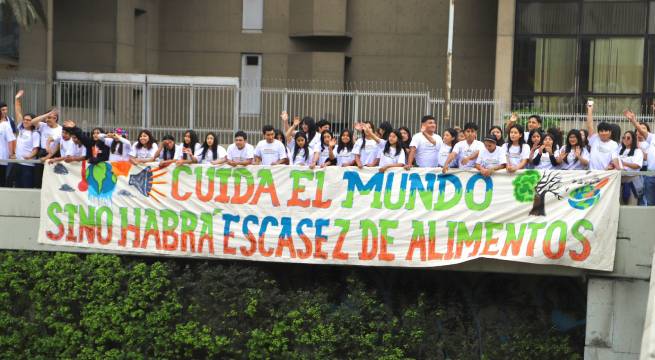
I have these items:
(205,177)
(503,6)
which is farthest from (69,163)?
(503,6)

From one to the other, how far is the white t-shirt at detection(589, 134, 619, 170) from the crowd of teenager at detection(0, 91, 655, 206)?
1 cm

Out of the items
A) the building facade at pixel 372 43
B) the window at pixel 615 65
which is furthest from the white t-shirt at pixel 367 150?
the window at pixel 615 65

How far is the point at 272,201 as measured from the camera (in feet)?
46.7

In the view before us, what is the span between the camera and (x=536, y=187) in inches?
519

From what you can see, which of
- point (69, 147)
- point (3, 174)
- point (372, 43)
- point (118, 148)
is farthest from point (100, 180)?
point (372, 43)

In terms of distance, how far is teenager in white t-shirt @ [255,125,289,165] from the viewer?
14.6 metres

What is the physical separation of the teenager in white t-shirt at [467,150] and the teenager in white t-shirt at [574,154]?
1105 mm

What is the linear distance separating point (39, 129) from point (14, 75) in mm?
8946

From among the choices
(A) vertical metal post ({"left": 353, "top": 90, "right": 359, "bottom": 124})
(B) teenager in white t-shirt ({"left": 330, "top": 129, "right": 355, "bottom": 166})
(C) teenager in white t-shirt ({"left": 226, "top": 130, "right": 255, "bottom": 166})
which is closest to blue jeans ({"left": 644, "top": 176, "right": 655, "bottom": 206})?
(B) teenager in white t-shirt ({"left": 330, "top": 129, "right": 355, "bottom": 166})

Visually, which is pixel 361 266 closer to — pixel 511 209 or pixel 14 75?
pixel 511 209

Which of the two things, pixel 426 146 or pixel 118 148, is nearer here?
pixel 426 146

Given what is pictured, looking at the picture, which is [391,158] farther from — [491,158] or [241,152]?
[241,152]

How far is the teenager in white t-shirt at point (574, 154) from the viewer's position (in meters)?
13.4

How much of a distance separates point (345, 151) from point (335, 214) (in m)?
1.07
